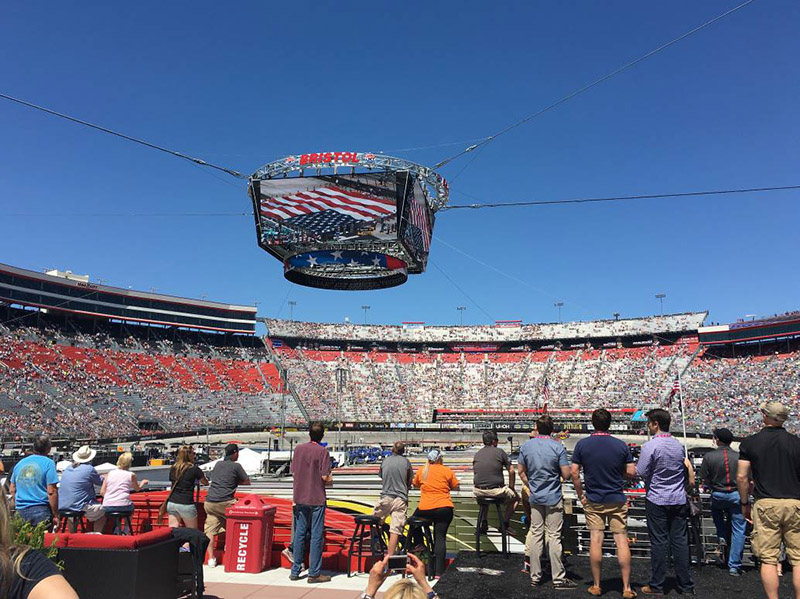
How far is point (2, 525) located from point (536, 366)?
85071 mm

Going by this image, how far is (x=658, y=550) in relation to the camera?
6574 mm

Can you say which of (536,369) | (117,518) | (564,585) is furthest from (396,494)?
(536,369)

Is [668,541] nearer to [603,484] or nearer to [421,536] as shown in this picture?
[603,484]

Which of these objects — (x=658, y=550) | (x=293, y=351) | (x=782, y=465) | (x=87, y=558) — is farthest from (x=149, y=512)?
(x=293, y=351)

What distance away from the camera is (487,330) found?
3622 inches

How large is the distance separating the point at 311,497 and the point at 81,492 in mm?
3556

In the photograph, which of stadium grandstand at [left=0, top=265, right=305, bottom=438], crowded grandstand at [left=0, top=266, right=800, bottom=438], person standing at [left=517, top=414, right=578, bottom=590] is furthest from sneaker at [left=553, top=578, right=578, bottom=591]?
stadium grandstand at [left=0, top=265, right=305, bottom=438]

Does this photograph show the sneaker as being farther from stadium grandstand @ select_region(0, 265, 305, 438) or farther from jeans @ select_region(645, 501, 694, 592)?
stadium grandstand @ select_region(0, 265, 305, 438)

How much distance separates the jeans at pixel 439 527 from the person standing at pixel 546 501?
1223 mm

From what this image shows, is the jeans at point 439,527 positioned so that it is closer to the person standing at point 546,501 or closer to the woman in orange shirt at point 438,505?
the woman in orange shirt at point 438,505

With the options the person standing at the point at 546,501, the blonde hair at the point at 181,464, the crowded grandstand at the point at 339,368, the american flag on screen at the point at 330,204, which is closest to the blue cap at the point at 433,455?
the person standing at the point at 546,501

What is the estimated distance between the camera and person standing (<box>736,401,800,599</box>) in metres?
5.69

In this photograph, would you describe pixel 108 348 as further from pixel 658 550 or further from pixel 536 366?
pixel 658 550

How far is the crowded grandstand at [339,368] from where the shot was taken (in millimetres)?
56219
